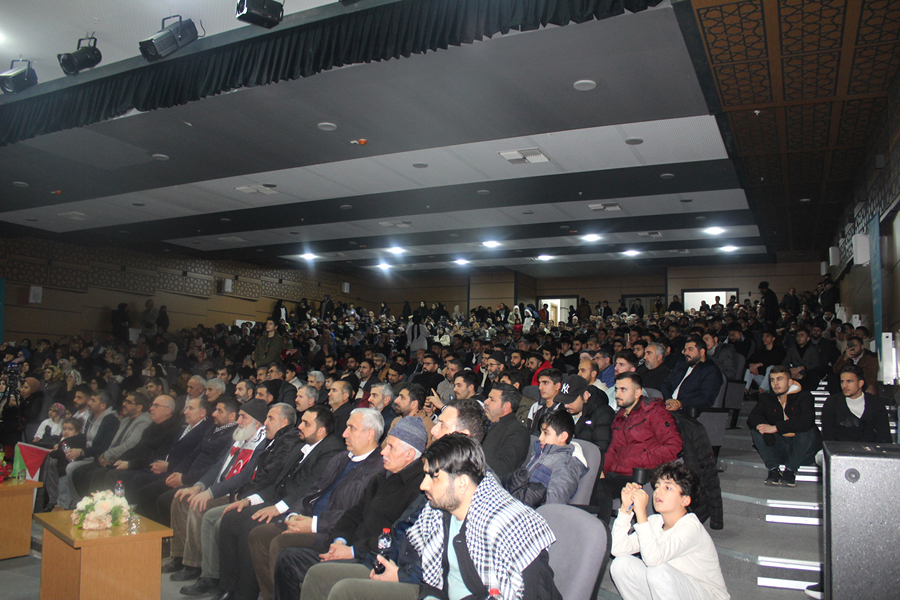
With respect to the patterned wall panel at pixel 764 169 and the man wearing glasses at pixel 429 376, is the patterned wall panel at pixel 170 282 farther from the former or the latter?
the patterned wall panel at pixel 764 169

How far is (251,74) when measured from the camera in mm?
4750

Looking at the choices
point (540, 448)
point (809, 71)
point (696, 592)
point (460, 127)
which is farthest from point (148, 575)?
point (809, 71)

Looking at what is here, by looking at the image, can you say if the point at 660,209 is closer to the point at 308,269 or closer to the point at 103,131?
the point at 103,131

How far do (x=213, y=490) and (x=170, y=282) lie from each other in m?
12.0

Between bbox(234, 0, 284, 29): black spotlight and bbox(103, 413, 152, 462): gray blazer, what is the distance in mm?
3472

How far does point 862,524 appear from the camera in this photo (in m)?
0.69

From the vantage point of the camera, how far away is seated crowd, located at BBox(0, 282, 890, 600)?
213 cm

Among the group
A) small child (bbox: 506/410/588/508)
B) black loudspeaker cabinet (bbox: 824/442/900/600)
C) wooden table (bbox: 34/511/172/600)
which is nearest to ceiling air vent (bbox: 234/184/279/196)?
wooden table (bbox: 34/511/172/600)

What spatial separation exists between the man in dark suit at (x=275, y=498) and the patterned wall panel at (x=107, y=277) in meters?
11.7

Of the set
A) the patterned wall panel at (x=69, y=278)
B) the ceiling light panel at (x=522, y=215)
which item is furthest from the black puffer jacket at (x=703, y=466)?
the patterned wall panel at (x=69, y=278)

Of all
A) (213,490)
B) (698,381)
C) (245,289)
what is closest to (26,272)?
(245,289)

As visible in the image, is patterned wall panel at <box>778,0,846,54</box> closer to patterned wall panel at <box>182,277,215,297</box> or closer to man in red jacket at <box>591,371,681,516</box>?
man in red jacket at <box>591,371,681,516</box>

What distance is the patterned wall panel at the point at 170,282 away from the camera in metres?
14.7

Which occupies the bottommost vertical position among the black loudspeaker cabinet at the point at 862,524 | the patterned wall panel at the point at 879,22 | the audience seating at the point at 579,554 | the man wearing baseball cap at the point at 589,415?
the audience seating at the point at 579,554
